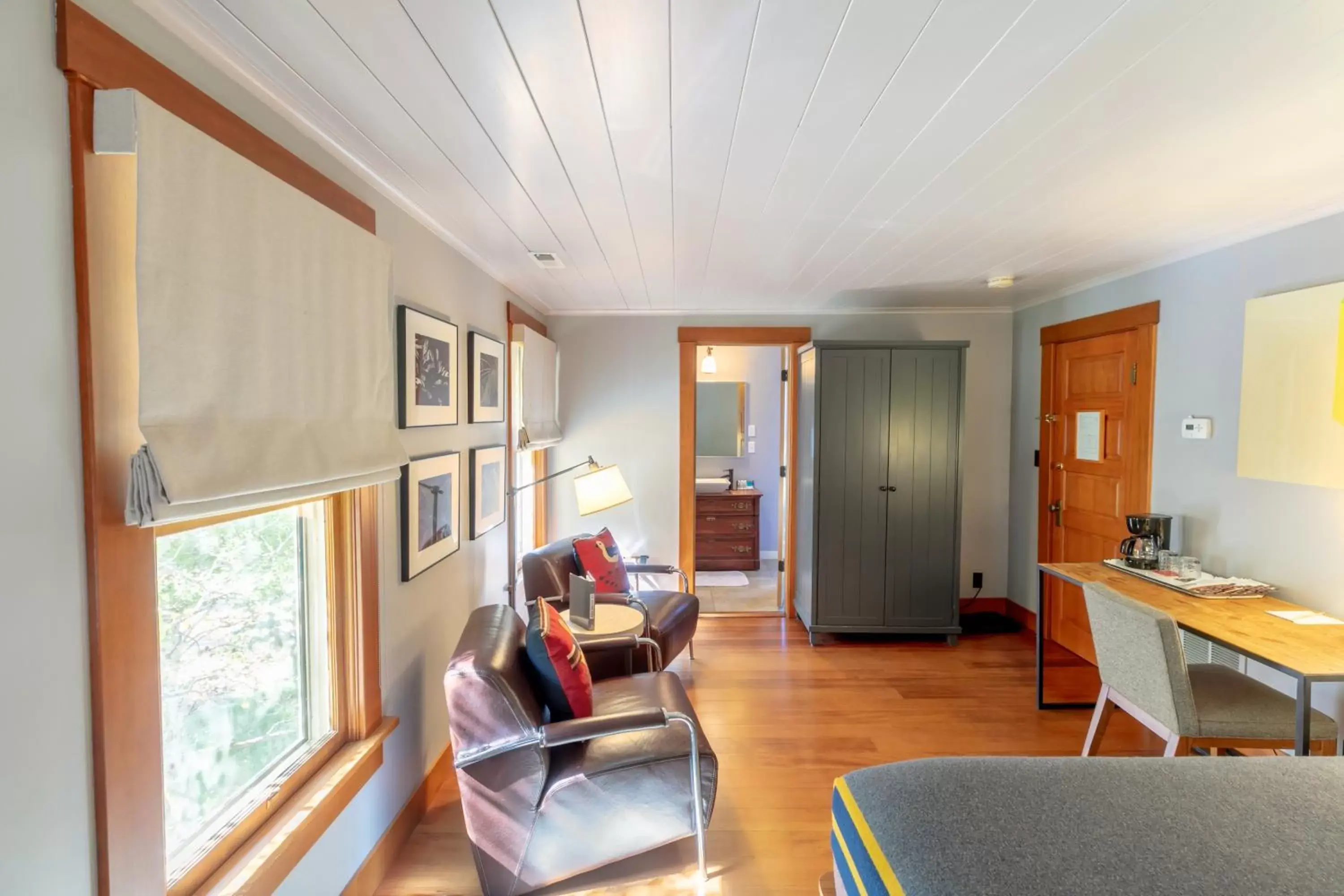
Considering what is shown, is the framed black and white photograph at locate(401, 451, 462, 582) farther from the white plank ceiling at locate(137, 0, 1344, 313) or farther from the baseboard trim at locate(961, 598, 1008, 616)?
the baseboard trim at locate(961, 598, 1008, 616)

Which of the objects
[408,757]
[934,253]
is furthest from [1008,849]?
[934,253]

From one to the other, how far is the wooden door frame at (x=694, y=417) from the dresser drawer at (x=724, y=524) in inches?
39.9

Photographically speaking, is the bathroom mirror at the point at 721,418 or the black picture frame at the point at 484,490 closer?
the black picture frame at the point at 484,490

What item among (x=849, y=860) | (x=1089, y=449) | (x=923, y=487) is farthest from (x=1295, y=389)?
(x=849, y=860)

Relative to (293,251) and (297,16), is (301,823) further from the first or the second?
(297,16)

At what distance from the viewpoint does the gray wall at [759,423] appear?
5.58m

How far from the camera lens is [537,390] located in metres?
3.52

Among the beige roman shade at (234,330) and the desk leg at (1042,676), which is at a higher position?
the beige roman shade at (234,330)

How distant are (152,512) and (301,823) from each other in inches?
37.0

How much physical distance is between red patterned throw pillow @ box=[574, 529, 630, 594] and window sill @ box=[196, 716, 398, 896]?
1.54 metres

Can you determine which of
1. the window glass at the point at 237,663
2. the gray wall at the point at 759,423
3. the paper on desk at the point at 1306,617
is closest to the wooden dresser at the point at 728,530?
the gray wall at the point at 759,423

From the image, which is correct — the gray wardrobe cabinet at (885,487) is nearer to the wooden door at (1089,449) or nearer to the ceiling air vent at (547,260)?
the wooden door at (1089,449)

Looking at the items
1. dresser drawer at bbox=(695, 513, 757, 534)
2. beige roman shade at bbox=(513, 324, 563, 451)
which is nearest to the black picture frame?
beige roman shade at bbox=(513, 324, 563, 451)

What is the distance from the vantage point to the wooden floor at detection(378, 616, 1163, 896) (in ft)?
6.34
